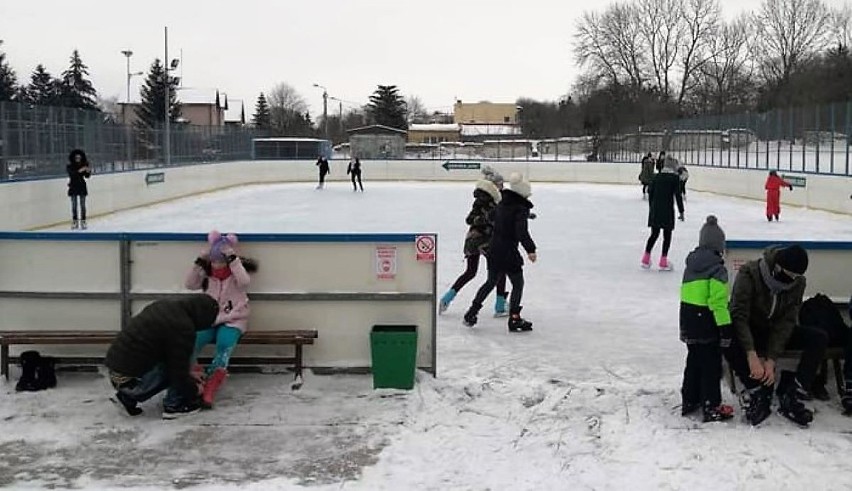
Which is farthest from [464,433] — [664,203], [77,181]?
[77,181]

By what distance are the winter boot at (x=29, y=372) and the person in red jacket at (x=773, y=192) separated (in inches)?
641

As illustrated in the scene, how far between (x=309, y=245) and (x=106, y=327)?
1.51 m

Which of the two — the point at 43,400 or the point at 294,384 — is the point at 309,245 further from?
the point at 43,400

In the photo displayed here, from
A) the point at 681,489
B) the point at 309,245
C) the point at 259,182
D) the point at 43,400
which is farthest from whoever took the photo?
the point at 259,182

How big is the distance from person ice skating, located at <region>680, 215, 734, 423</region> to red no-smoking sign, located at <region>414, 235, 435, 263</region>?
1.65 m

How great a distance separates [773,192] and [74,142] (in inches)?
614

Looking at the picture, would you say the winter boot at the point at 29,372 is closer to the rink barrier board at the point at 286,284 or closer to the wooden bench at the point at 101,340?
the wooden bench at the point at 101,340

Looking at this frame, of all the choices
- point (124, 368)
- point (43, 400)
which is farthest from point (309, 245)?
point (43, 400)

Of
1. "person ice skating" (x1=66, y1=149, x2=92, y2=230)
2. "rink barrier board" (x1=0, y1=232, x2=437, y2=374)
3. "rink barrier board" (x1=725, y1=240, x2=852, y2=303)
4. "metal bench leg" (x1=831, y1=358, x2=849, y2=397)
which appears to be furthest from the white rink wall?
"metal bench leg" (x1=831, y1=358, x2=849, y2=397)

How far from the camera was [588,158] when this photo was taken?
153ft

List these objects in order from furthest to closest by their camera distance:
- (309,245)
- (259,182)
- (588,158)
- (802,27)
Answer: (802,27), (588,158), (259,182), (309,245)

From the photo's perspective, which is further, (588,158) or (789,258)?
(588,158)

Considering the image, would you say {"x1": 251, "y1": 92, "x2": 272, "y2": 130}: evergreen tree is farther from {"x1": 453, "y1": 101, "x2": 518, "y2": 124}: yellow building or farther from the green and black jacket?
the green and black jacket

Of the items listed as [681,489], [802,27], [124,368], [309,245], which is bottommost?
[681,489]
